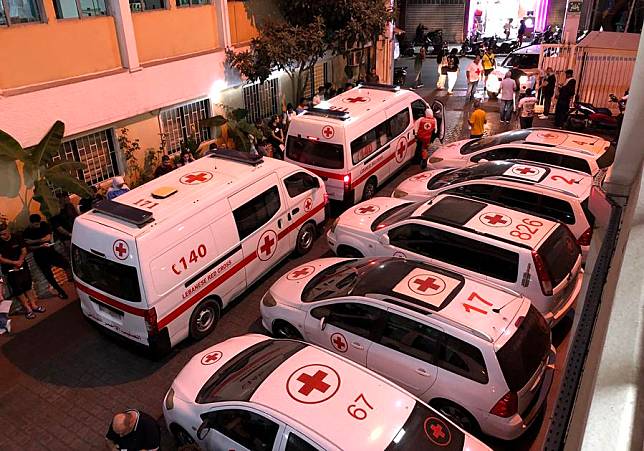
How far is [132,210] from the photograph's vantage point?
287 inches

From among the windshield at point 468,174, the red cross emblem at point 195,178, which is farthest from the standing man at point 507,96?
the red cross emblem at point 195,178

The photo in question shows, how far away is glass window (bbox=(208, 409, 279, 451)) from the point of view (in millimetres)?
4871

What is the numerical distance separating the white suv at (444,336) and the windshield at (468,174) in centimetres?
367

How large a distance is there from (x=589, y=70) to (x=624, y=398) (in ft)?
59.0

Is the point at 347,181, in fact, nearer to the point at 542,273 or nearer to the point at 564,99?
the point at 542,273

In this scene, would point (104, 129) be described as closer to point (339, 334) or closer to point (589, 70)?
point (339, 334)

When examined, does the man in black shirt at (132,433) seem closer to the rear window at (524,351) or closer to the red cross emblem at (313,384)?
the red cross emblem at (313,384)

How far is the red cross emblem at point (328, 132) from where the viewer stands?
35.9 feet

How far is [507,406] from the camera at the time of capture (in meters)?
5.52

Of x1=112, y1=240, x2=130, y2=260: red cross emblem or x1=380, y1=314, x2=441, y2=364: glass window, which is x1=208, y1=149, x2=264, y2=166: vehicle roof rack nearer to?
x1=112, y1=240, x2=130, y2=260: red cross emblem

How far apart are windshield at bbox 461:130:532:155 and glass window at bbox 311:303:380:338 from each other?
22.3ft

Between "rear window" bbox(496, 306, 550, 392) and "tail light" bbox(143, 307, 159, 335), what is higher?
"rear window" bbox(496, 306, 550, 392)

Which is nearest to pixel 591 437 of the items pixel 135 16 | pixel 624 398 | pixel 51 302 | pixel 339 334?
pixel 624 398

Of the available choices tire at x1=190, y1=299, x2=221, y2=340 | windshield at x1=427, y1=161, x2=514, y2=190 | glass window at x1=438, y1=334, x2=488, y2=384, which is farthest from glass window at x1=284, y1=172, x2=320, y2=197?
glass window at x1=438, y1=334, x2=488, y2=384
